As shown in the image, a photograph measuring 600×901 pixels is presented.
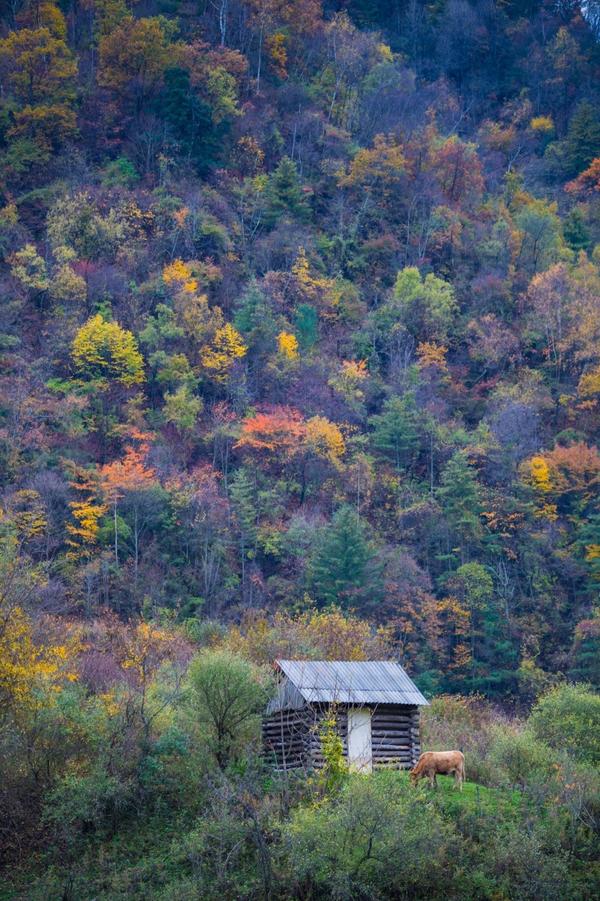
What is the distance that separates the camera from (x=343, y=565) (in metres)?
65.2

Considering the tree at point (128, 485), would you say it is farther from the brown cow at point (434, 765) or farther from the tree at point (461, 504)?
the brown cow at point (434, 765)

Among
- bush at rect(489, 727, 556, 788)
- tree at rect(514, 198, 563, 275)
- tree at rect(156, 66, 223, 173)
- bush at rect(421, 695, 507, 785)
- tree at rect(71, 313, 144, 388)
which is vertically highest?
tree at rect(156, 66, 223, 173)

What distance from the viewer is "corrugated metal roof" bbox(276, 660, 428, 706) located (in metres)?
39.8

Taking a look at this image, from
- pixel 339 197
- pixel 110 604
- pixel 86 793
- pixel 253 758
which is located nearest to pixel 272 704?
pixel 253 758

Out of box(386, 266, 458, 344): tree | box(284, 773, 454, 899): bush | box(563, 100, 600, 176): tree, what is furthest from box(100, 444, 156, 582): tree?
box(563, 100, 600, 176): tree

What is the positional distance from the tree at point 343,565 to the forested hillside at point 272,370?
15 centimetres

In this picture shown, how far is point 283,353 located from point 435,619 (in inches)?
941

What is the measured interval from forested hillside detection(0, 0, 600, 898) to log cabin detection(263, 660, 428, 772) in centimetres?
222

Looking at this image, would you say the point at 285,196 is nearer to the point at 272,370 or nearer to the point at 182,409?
the point at 272,370

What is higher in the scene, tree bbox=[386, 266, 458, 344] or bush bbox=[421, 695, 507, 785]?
tree bbox=[386, 266, 458, 344]

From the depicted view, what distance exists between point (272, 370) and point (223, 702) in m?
44.4

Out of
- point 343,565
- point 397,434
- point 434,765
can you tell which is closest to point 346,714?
point 434,765

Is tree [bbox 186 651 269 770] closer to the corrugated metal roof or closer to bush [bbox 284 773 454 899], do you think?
the corrugated metal roof

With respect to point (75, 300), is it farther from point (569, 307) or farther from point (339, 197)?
point (569, 307)
